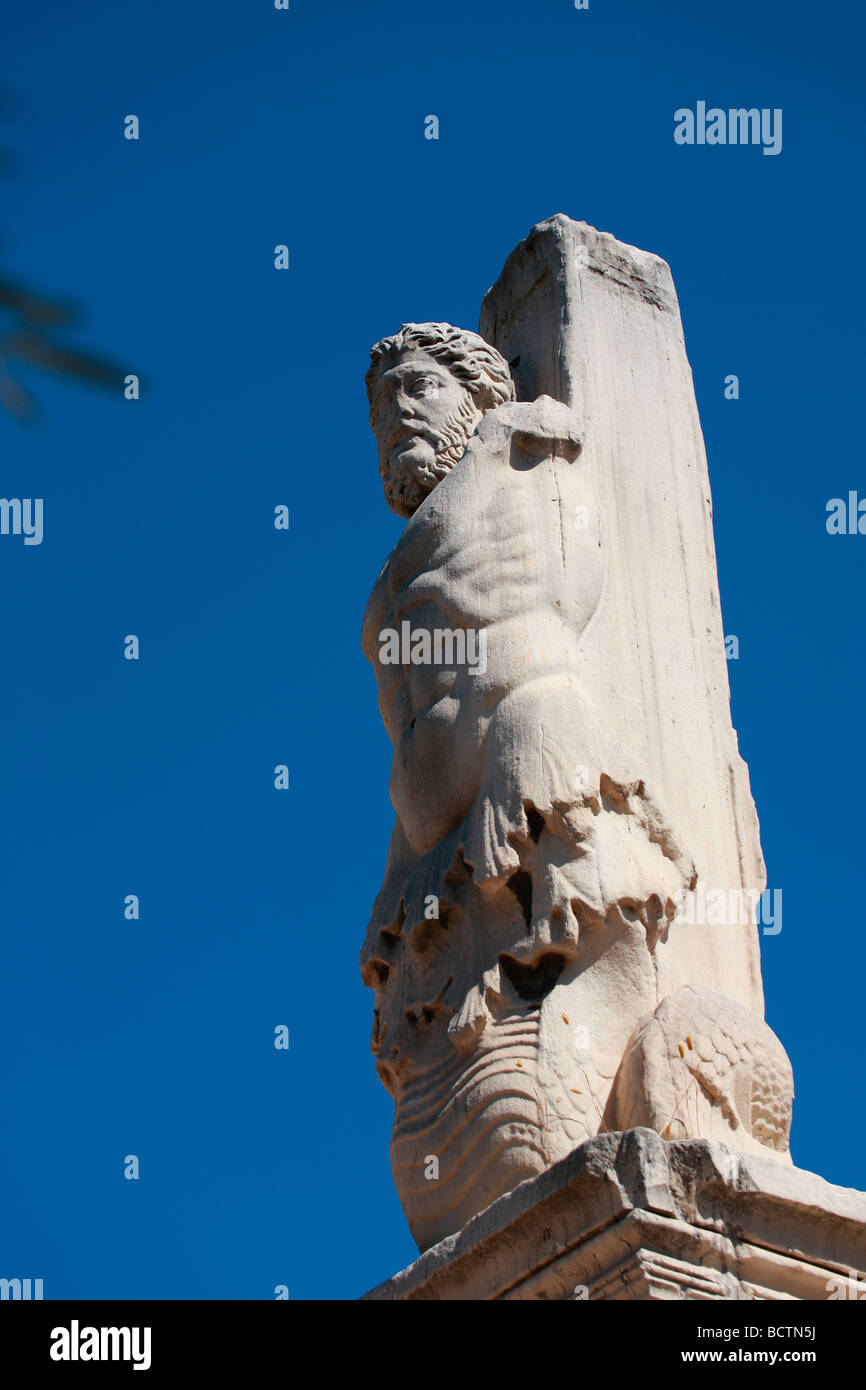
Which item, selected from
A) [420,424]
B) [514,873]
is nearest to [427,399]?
[420,424]

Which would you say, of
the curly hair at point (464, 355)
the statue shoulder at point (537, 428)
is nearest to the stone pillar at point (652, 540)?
the statue shoulder at point (537, 428)

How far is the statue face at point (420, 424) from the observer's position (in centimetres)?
732

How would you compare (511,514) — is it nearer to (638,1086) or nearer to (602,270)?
(602,270)

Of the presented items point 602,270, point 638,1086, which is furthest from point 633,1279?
point 602,270

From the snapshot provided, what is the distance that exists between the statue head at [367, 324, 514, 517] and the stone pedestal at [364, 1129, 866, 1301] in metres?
3.27

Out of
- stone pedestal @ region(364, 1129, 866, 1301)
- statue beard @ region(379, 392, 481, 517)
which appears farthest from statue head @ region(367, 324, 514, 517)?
stone pedestal @ region(364, 1129, 866, 1301)

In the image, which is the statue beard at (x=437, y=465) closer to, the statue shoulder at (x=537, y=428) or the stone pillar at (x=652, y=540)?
the statue shoulder at (x=537, y=428)

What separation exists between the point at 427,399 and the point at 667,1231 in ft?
12.6

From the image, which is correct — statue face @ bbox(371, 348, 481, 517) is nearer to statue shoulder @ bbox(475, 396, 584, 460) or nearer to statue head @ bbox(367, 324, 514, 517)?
statue head @ bbox(367, 324, 514, 517)

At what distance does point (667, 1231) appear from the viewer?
15.7ft

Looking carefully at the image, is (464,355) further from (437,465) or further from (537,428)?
(537,428)

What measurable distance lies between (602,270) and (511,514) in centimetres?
173

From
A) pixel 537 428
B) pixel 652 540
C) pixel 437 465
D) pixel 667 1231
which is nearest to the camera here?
pixel 667 1231

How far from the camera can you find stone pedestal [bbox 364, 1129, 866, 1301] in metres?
4.79
